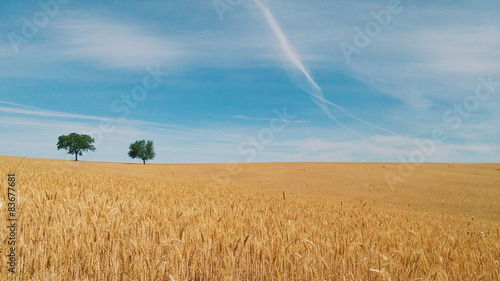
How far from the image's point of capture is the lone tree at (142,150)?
83356 mm

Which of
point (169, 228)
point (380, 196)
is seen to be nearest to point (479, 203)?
point (380, 196)

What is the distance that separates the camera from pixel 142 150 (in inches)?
3295

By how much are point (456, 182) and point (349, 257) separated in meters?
34.0

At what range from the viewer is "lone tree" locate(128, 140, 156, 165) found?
273ft

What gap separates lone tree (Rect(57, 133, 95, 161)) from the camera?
8319 cm

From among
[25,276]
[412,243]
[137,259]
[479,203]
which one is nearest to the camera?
[25,276]

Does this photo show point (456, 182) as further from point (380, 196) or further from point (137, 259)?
point (137, 259)

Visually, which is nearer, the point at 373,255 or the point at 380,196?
the point at 373,255

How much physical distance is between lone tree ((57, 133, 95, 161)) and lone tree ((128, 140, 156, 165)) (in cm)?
1283

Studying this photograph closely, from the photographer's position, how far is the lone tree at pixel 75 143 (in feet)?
273

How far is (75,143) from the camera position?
8338 centimetres

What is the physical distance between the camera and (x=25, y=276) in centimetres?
271

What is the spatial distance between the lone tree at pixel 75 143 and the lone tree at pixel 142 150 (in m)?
12.8

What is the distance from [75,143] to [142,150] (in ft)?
62.4
